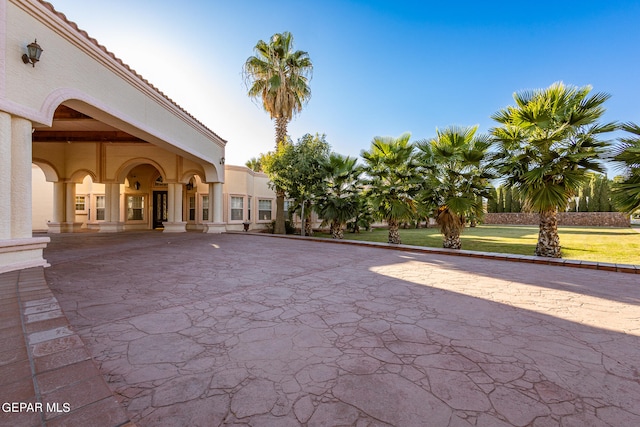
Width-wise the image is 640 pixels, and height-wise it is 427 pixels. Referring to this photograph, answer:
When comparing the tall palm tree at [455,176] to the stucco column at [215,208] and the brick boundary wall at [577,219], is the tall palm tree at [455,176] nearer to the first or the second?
the stucco column at [215,208]

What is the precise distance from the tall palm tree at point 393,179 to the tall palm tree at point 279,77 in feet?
23.0

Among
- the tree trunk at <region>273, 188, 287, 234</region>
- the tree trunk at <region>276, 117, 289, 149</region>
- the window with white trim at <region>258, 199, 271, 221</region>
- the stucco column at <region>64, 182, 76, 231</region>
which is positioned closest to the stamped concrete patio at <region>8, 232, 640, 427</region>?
the tree trunk at <region>273, 188, 287, 234</region>

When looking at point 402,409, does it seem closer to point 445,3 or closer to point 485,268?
point 485,268

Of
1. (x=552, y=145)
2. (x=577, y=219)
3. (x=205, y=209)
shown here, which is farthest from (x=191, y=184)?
(x=577, y=219)

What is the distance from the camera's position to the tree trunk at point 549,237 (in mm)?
8289

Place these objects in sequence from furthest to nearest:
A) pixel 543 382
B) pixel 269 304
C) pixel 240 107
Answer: pixel 240 107 → pixel 269 304 → pixel 543 382

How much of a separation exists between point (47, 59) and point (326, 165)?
10513 mm

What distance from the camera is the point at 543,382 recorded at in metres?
2.10

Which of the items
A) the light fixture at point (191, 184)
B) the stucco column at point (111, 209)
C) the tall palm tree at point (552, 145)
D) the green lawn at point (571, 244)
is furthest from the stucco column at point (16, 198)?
the light fixture at point (191, 184)

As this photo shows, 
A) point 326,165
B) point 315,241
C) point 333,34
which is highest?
point 333,34

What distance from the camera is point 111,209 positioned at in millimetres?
15438

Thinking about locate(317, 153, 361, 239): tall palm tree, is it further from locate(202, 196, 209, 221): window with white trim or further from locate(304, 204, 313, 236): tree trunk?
locate(202, 196, 209, 221): window with white trim

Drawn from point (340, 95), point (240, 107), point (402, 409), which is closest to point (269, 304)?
point (402, 409)

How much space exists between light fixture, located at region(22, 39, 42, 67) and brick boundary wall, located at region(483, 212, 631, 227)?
29.7 meters
